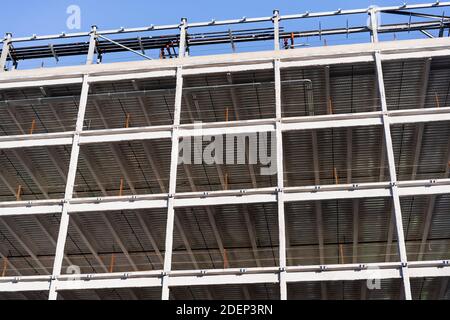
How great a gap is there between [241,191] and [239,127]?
109 inches

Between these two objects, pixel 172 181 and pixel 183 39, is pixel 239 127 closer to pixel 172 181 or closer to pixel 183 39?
pixel 172 181

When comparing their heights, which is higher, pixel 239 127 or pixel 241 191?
pixel 239 127

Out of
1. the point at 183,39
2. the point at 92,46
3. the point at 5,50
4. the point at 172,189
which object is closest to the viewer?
the point at 172,189

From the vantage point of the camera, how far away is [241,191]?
66.6 ft

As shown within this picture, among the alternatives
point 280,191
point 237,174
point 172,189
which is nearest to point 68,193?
point 172,189

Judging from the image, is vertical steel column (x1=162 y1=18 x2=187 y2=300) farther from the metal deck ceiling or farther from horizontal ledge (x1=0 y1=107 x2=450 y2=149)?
the metal deck ceiling

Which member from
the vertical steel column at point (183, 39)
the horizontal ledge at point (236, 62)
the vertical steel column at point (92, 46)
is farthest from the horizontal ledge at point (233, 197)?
the vertical steel column at point (92, 46)

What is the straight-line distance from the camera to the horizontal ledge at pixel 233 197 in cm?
1961

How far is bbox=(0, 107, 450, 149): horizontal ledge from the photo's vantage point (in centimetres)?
2067

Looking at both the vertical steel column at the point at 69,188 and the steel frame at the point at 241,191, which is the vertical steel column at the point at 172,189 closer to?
the steel frame at the point at 241,191

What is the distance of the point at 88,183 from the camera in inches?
1007
